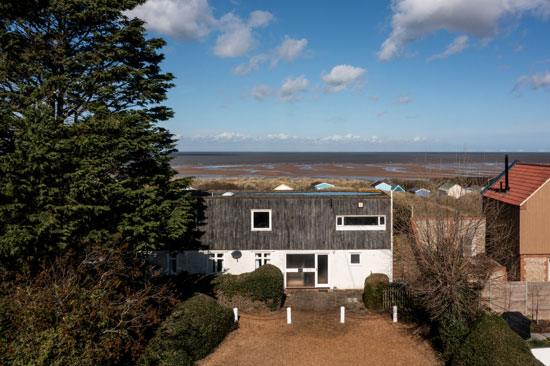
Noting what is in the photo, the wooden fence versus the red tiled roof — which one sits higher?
the red tiled roof

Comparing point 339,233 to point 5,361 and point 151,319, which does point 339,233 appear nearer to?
point 151,319

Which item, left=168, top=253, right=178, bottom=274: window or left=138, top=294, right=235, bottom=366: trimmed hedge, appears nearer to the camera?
left=138, top=294, right=235, bottom=366: trimmed hedge

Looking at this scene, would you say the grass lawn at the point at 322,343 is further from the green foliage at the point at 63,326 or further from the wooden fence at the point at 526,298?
the wooden fence at the point at 526,298

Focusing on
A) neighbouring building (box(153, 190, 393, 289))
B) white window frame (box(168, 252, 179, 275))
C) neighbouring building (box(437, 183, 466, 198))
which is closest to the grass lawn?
neighbouring building (box(153, 190, 393, 289))

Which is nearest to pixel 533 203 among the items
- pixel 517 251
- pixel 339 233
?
pixel 517 251

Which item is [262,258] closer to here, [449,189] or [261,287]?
[261,287]

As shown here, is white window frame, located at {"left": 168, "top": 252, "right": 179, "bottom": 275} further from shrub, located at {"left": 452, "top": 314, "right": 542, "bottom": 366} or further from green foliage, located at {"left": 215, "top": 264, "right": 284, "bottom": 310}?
shrub, located at {"left": 452, "top": 314, "right": 542, "bottom": 366}
